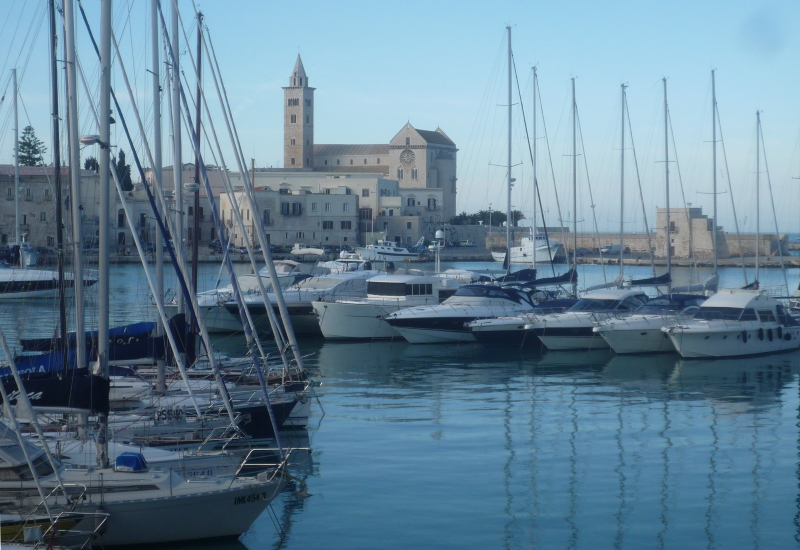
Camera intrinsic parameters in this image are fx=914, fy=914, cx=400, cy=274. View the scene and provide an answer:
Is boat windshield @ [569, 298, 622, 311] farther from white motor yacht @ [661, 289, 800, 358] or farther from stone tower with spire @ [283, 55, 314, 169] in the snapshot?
stone tower with spire @ [283, 55, 314, 169]

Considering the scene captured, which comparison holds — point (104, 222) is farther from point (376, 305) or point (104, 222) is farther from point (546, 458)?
point (376, 305)

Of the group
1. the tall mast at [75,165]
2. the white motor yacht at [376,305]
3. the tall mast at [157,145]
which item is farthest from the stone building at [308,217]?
the tall mast at [75,165]

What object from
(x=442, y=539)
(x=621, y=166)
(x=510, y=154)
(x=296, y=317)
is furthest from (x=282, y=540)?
(x=621, y=166)

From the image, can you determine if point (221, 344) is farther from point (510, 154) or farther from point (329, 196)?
point (329, 196)

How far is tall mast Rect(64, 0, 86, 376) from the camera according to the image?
10.5 metres

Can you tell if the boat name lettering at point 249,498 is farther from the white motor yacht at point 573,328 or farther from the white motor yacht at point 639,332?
the white motor yacht at point 573,328

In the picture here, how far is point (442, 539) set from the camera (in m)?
10.2

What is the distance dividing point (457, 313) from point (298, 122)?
9450 centimetres

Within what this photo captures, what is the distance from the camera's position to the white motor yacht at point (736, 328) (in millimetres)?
23469

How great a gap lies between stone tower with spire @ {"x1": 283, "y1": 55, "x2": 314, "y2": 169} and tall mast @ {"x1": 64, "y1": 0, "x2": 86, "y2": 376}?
106420 mm

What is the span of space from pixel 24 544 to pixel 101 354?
216 cm

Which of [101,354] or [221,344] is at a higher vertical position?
[101,354]

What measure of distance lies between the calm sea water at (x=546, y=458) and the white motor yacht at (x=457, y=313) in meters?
2.37

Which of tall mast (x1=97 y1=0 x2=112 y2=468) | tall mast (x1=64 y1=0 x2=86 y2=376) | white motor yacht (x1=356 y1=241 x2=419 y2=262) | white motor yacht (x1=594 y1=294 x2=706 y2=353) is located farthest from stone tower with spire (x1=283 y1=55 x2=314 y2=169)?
tall mast (x1=97 y1=0 x2=112 y2=468)
